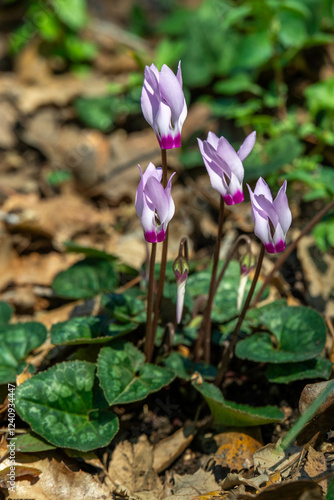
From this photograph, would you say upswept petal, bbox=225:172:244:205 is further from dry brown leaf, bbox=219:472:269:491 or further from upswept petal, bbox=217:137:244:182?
dry brown leaf, bbox=219:472:269:491

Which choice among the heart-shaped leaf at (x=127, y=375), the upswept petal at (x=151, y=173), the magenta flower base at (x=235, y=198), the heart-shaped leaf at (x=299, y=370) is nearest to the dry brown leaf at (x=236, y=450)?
the heart-shaped leaf at (x=299, y=370)

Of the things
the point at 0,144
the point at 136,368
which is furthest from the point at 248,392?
the point at 0,144

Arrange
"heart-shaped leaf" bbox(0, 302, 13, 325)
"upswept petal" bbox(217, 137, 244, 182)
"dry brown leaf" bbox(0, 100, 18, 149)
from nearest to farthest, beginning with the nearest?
"upswept petal" bbox(217, 137, 244, 182), "heart-shaped leaf" bbox(0, 302, 13, 325), "dry brown leaf" bbox(0, 100, 18, 149)

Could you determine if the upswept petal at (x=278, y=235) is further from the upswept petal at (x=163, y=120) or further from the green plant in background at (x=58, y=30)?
the green plant in background at (x=58, y=30)

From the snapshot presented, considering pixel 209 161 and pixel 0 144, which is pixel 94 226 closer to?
pixel 0 144

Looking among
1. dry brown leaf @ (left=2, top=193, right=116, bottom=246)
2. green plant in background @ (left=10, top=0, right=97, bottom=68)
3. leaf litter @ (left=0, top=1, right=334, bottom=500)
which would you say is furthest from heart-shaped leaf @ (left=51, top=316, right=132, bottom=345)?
green plant in background @ (left=10, top=0, right=97, bottom=68)
